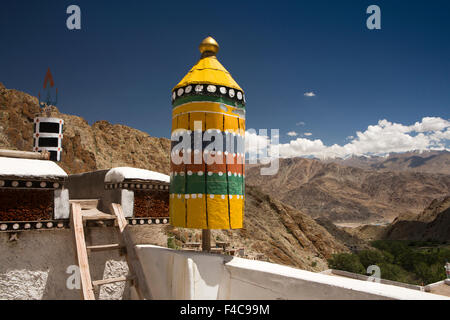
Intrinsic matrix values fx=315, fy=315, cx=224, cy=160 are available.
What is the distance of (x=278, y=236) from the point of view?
36.5 meters

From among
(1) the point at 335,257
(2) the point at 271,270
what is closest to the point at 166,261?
(2) the point at 271,270

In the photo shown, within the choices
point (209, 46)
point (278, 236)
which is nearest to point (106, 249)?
point (209, 46)

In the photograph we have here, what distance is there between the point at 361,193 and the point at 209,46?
153 m

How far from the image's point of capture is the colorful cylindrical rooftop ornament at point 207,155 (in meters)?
4.39

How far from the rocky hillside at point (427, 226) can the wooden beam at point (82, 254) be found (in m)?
68.1

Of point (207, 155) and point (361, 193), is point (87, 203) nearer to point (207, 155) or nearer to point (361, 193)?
point (207, 155)

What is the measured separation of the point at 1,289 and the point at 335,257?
1277 inches

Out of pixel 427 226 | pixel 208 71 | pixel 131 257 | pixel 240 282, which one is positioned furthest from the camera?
pixel 427 226

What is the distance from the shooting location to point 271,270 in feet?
12.4

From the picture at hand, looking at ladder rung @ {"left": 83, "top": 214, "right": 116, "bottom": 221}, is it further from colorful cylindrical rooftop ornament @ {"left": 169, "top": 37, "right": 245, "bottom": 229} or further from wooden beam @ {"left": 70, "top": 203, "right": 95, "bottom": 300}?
colorful cylindrical rooftop ornament @ {"left": 169, "top": 37, "right": 245, "bottom": 229}

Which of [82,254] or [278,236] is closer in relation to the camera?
[82,254]

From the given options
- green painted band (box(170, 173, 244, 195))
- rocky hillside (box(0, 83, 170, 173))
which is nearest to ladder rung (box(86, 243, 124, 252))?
green painted band (box(170, 173, 244, 195))

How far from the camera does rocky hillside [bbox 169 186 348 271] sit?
2991cm

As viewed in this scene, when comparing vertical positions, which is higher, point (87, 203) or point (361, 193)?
point (87, 203)
